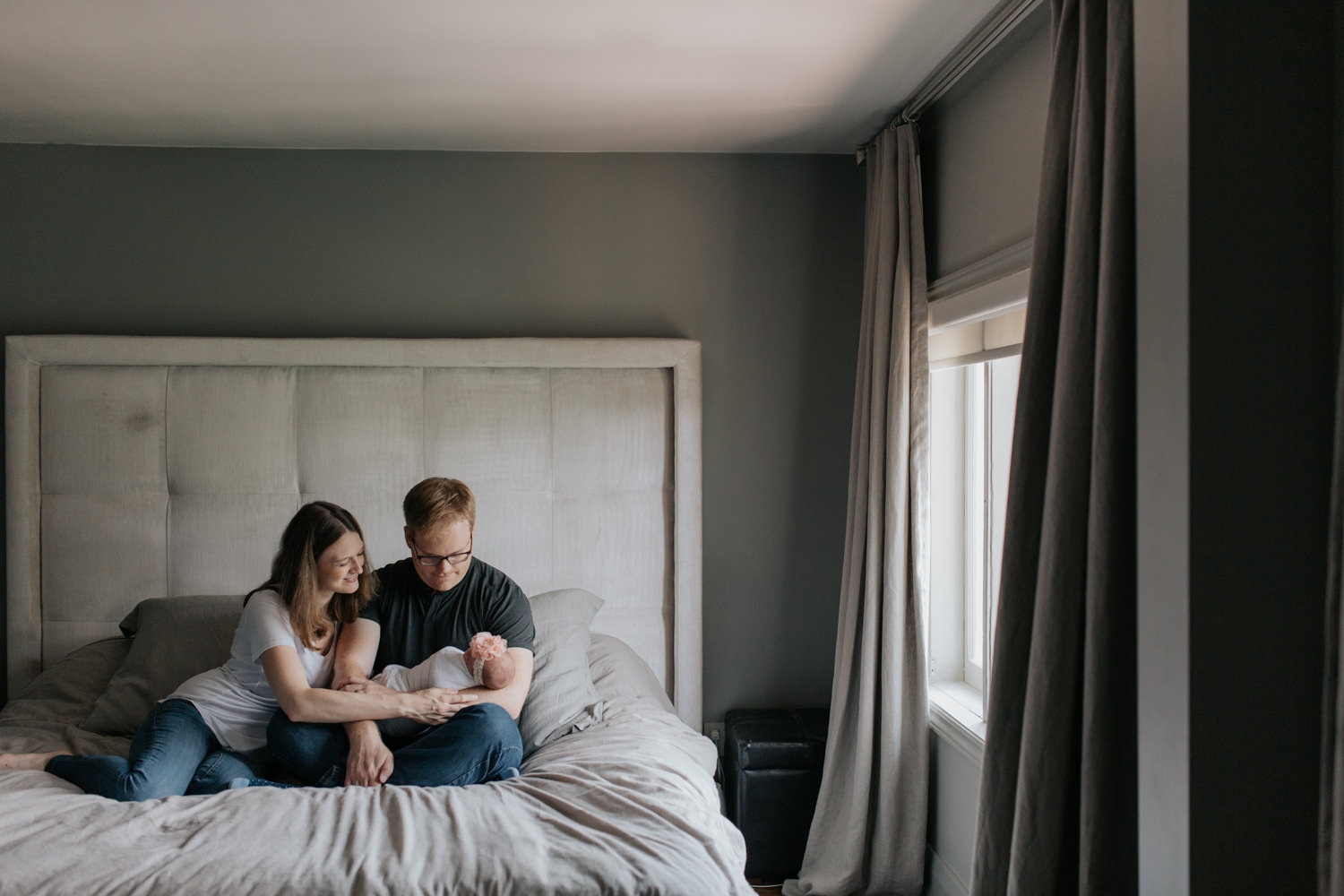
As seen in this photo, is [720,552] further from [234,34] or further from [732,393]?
[234,34]

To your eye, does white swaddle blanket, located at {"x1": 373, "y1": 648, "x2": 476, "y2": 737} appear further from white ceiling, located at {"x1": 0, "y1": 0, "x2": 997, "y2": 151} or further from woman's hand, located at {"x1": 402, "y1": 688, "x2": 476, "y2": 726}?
white ceiling, located at {"x1": 0, "y1": 0, "x2": 997, "y2": 151}

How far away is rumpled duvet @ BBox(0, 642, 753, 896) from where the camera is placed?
152cm

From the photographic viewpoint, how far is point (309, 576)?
2.12 metres

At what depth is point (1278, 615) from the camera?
1172 millimetres

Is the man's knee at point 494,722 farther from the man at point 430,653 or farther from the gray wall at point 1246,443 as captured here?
the gray wall at point 1246,443

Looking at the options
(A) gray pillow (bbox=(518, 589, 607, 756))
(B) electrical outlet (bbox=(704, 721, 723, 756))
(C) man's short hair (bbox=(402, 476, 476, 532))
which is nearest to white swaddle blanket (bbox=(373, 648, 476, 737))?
(A) gray pillow (bbox=(518, 589, 607, 756))

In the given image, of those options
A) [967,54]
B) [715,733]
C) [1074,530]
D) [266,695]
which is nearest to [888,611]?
[715,733]

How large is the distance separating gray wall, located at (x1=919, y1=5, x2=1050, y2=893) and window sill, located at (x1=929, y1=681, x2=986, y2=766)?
0.04 metres

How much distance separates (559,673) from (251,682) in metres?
0.79

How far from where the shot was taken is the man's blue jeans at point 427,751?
191 cm

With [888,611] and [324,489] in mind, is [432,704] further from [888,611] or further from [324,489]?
[888,611]

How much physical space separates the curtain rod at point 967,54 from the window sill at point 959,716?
1756 millimetres

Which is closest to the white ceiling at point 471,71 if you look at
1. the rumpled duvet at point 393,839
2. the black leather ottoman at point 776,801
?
the rumpled duvet at point 393,839

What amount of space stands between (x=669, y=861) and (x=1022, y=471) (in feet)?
3.32
